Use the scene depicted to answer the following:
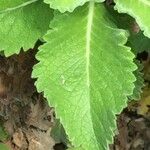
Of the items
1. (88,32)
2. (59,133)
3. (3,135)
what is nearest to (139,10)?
(88,32)

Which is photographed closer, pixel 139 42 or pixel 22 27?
pixel 22 27

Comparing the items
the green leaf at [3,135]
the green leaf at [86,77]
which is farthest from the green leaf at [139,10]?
the green leaf at [3,135]

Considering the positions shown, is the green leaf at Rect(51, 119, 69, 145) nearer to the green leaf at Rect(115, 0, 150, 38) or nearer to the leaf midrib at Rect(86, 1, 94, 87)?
the leaf midrib at Rect(86, 1, 94, 87)

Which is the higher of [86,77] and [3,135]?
[86,77]

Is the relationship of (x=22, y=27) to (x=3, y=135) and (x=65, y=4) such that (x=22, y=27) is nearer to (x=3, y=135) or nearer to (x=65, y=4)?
(x=65, y=4)

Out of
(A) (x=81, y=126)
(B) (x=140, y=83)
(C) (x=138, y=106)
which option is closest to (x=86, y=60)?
(A) (x=81, y=126)

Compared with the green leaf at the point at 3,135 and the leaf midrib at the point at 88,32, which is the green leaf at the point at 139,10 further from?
the green leaf at the point at 3,135

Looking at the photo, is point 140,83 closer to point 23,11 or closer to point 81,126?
point 81,126
